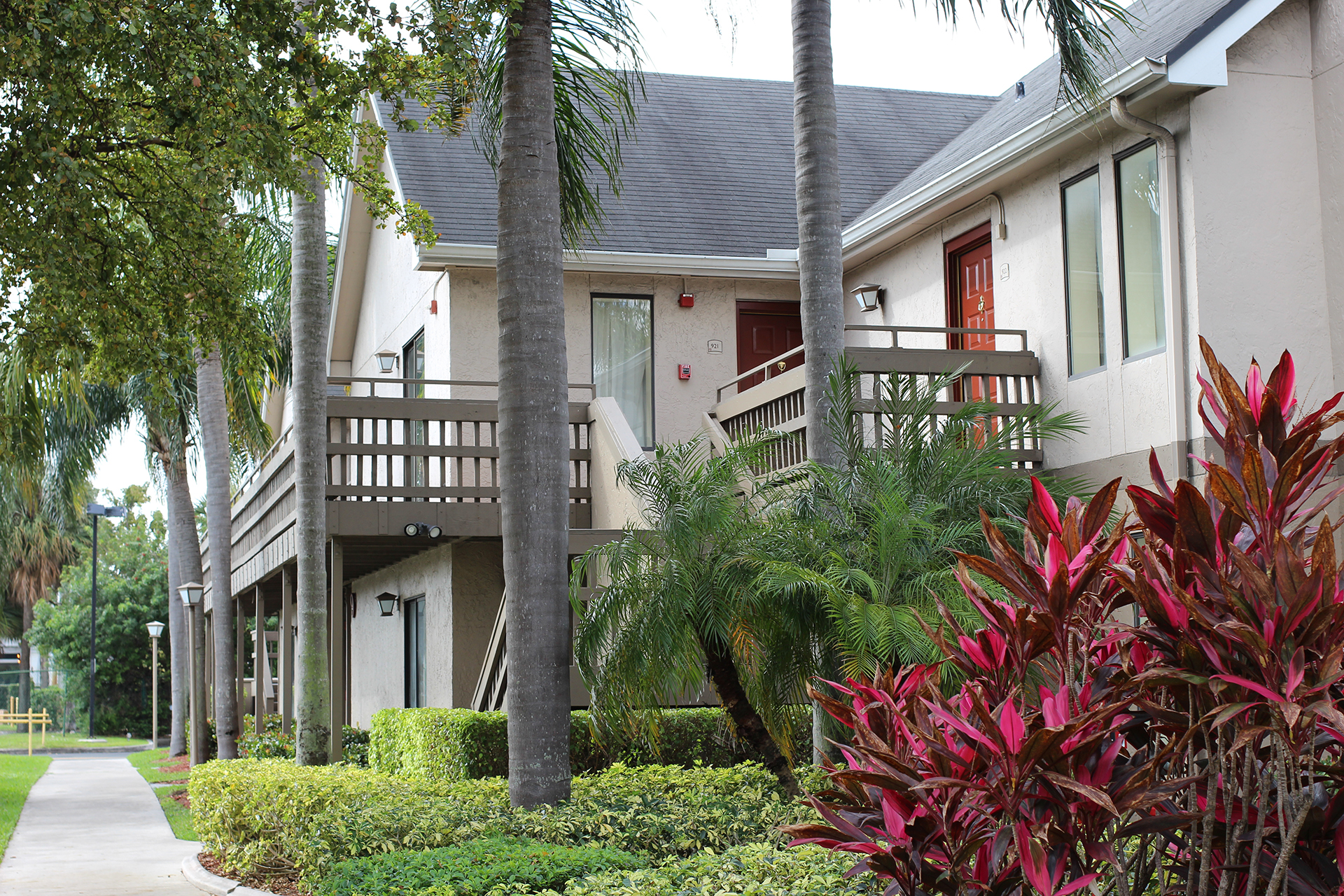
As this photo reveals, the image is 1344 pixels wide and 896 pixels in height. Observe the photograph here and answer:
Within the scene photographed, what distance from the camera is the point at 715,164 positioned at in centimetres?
1911

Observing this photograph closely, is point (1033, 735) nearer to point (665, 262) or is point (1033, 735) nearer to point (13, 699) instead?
point (665, 262)

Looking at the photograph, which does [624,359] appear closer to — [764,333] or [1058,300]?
[764,333]

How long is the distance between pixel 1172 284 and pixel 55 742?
3909 cm

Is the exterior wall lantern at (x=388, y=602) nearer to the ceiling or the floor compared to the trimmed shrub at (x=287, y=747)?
nearer to the ceiling

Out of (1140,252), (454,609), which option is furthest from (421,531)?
(1140,252)

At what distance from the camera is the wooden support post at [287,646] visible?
646 inches

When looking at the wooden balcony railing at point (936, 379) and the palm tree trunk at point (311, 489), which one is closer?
the wooden balcony railing at point (936, 379)

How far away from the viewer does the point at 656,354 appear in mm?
16672

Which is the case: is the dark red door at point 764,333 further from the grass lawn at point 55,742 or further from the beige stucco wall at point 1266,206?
the grass lawn at point 55,742

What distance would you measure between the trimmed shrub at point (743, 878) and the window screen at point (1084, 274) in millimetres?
6912

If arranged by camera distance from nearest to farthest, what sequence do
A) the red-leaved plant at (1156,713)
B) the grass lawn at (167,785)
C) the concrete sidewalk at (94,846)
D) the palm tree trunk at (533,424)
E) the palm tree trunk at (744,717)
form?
the red-leaved plant at (1156,713) < the palm tree trunk at (533,424) < the palm tree trunk at (744,717) < the concrete sidewalk at (94,846) < the grass lawn at (167,785)

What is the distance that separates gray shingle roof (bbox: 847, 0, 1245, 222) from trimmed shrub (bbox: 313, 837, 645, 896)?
7437 mm

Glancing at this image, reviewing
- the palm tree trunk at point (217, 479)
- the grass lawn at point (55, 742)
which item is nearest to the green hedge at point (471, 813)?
the palm tree trunk at point (217, 479)

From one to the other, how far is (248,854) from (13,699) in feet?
138
